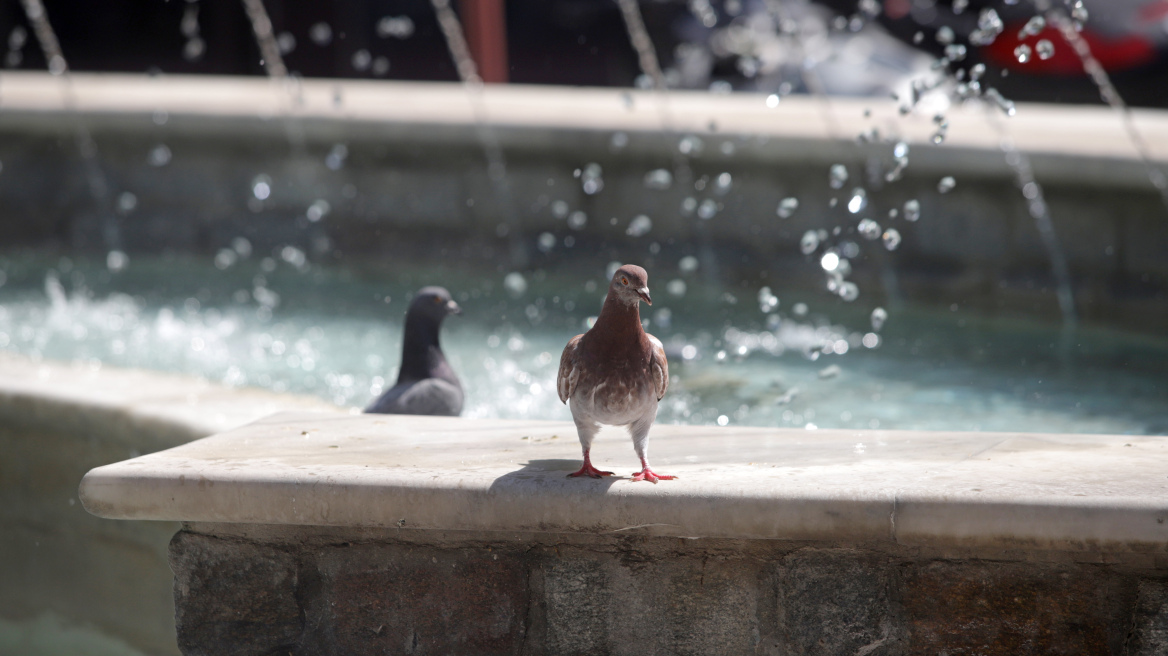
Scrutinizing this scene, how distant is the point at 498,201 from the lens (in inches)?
218

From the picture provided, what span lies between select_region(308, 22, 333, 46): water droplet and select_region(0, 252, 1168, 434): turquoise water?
7.68m

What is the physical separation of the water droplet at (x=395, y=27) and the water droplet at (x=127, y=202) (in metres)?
8.10

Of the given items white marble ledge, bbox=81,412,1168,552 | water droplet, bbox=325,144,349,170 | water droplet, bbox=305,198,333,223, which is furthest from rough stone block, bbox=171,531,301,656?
water droplet, bbox=305,198,333,223

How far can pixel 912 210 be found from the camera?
471cm

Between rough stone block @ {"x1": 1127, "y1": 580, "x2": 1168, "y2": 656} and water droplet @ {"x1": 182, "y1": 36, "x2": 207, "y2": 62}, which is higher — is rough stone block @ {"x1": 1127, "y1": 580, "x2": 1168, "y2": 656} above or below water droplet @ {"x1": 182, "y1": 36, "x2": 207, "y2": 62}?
above

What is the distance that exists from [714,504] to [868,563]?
296mm

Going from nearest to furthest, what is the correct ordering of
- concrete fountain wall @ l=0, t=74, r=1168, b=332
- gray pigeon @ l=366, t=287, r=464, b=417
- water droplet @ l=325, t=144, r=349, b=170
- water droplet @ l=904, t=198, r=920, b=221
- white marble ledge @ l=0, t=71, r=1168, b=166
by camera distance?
gray pigeon @ l=366, t=287, r=464, b=417
concrete fountain wall @ l=0, t=74, r=1168, b=332
water droplet @ l=904, t=198, r=920, b=221
white marble ledge @ l=0, t=71, r=1168, b=166
water droplet @ l=325, t=144, r=349, b=170

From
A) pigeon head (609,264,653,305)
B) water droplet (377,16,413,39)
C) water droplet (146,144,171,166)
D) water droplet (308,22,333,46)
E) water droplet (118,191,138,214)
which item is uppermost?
pigeon head (609,264,653,305)

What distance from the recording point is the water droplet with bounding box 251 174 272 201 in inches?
236

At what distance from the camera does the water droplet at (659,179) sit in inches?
204

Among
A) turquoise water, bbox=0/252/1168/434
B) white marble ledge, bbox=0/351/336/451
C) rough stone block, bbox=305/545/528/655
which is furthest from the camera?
turquoise water, bbox=0/252/1168/434

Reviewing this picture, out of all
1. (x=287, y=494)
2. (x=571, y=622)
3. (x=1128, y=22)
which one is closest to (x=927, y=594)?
(x=571, y=622)

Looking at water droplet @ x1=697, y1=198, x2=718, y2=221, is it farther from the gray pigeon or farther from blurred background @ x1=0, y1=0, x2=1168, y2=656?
the gray pigeon

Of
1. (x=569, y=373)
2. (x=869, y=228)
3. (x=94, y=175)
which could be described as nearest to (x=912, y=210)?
(x=869, y=228)
